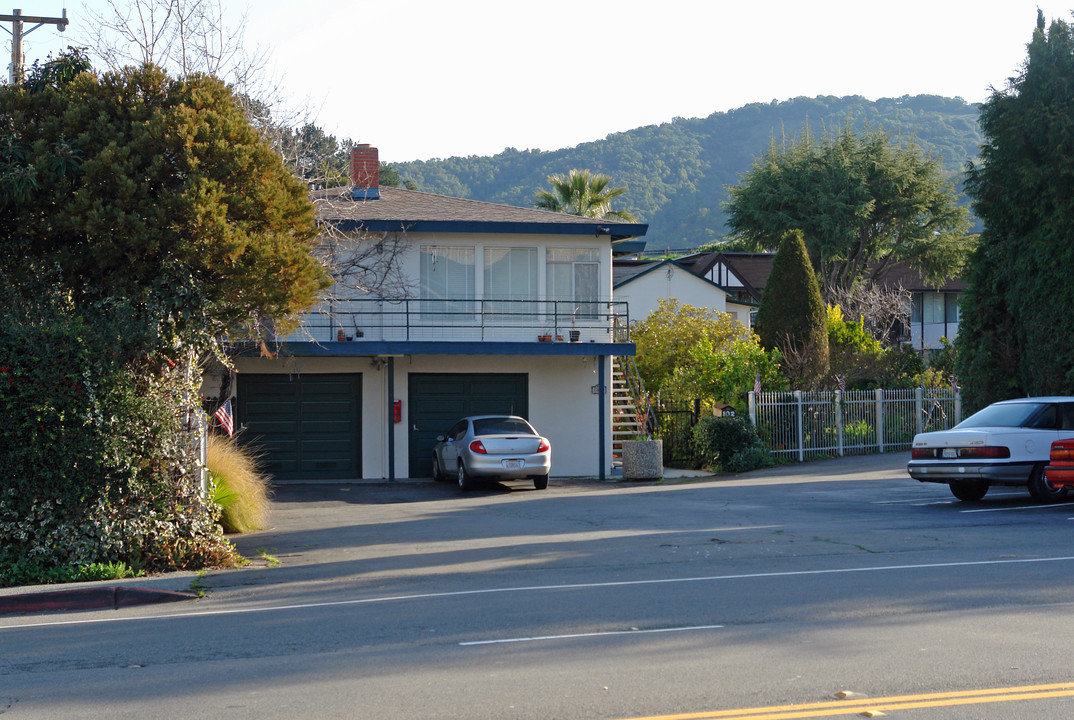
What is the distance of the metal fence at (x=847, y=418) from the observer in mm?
24484

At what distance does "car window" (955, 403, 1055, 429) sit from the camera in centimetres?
1558

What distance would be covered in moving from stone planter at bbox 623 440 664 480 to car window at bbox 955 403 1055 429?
720cm

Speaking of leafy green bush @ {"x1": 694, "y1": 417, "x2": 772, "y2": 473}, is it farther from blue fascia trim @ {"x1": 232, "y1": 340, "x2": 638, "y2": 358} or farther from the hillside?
the hillside

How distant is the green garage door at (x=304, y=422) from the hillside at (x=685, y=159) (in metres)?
69.9

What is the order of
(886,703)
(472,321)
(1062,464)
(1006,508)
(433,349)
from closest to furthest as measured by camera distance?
(886,703), (1062,464), (1006,508), (433,349), (472,321)

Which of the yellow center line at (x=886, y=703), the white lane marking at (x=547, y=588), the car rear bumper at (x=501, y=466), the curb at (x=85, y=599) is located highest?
the car rear bumper at (x=501, y=466)

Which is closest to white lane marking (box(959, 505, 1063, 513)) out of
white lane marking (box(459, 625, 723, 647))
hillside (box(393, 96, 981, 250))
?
white lane marking (box(459, 625, 723, 647))

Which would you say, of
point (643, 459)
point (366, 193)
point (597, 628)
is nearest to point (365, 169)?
point (366, 193)

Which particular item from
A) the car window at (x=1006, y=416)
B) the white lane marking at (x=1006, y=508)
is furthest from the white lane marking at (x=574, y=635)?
the car window at (x=1006, y=416)

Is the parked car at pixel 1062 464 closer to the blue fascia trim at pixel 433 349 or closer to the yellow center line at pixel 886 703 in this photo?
the yellow center line at pixel 886 703

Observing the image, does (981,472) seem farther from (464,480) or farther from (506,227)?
(506,227)

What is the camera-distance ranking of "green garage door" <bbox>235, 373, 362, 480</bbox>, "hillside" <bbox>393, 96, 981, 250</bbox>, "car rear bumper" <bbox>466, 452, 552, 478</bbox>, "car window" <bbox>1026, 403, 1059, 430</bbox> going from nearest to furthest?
"car window" <bbox>1026, 403, 1059, 430</bbox>
"car rear bumper" <bbox>466, 452, 552, 478</bbox>
"green garage door" <bbox>235, 373, 362, 480</bbox>
"hillside" <bbox>393, 96, 981, 250</bbox>

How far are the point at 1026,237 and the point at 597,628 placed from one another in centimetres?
1681

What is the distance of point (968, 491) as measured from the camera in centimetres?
1625
